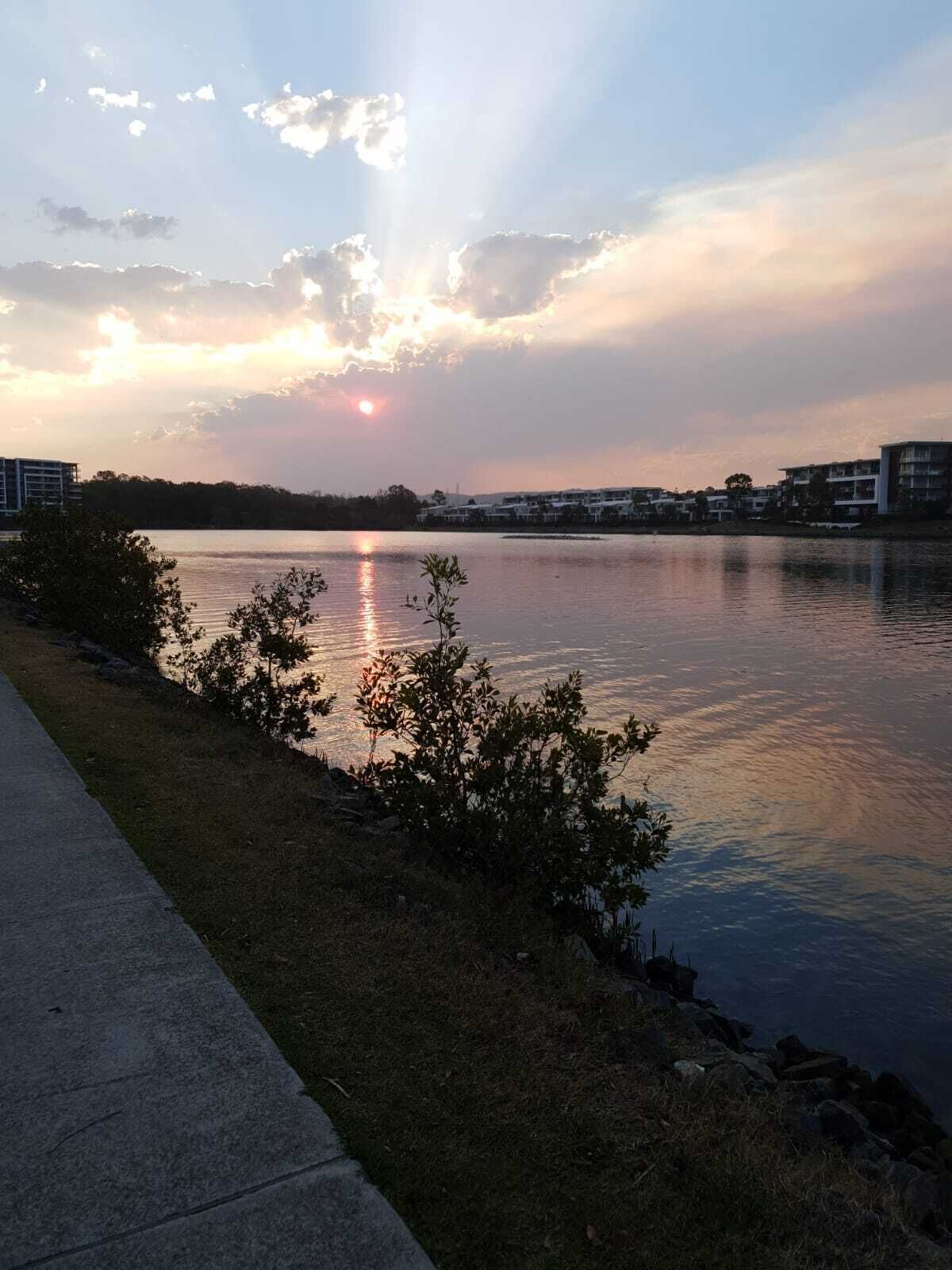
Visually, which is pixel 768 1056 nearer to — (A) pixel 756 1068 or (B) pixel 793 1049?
(B) pixel 793 1049

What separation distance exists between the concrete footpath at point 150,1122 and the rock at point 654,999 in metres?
3.21

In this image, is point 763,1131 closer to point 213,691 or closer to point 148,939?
point 148,939

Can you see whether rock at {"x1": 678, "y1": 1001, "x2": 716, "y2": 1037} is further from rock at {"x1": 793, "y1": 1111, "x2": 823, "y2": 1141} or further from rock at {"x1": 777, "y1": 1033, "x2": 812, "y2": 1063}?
rock at {"x1": 793, "y1": 1111, "x2": 823, "y2": 1141}

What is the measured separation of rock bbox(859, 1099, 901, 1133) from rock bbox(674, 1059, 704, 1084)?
1.78 m

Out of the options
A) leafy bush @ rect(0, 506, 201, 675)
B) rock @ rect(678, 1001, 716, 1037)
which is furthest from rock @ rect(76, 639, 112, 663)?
rock @ rect(678, 1001, 716, 1037)

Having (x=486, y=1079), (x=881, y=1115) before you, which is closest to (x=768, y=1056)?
(x=881, y=1115)

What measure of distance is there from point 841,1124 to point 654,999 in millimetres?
1654

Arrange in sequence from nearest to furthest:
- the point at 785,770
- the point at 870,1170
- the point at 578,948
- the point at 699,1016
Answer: the point at 870,1170, the point at 699,1016, the point at 578,948, the point at 785,770

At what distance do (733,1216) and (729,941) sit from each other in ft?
19.4

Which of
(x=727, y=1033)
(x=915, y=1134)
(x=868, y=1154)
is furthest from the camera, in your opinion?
(x=727, y=1033)

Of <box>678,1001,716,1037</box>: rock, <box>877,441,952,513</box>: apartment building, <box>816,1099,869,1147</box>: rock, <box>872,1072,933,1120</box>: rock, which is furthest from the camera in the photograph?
<box>877,441,952,513</box>: apartment building

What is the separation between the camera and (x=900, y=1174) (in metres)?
4.95

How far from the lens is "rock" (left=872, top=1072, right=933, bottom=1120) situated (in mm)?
6414

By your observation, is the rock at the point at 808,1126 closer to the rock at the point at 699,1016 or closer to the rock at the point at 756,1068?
the rock at the point at 756,1068
